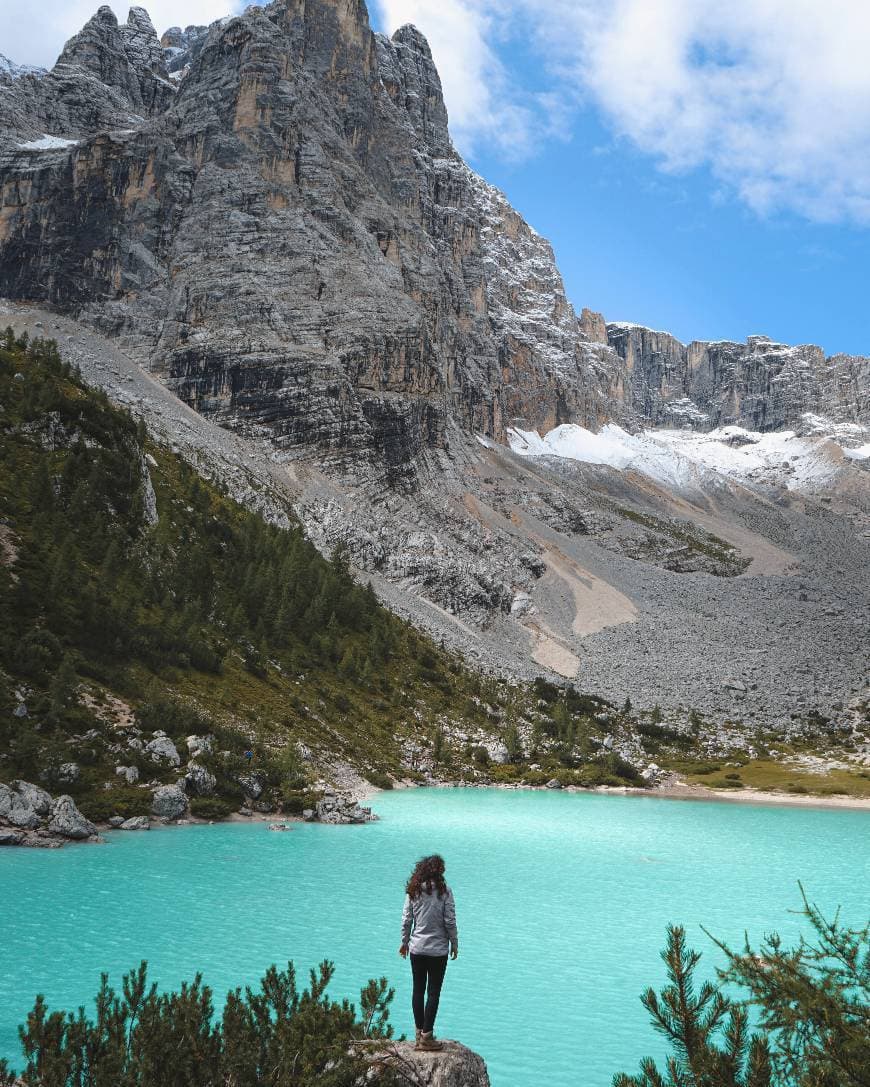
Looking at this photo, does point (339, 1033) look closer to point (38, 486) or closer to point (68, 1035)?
point (68, 1035)

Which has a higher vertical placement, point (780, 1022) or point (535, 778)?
point (780, 1022)

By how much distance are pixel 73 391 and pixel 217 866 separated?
4893cm

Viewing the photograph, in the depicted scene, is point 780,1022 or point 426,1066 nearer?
point 780,1022

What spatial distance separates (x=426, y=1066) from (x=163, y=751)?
2792cm

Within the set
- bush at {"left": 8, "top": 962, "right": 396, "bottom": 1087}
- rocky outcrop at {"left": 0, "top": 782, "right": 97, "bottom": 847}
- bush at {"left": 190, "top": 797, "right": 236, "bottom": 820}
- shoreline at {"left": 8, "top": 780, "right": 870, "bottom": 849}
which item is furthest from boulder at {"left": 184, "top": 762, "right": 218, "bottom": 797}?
→ bush at {"left": 8, "top": 962, "right": 396, "bottom": 1087}

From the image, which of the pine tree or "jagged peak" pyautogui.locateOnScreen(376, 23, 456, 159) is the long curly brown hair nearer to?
the pine tree

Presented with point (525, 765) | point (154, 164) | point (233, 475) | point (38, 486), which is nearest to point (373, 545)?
point (233, 475)

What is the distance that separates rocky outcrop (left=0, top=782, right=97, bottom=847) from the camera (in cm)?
2366

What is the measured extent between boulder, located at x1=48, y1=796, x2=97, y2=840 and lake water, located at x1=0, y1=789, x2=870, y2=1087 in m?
0.90

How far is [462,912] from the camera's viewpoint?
2056 cm

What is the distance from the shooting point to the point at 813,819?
4644 cm

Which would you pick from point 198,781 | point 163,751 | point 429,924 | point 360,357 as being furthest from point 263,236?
point 429,924

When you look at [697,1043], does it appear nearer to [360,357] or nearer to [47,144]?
[360,357]

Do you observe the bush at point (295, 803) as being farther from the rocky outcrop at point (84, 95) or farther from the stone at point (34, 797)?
the rocky outcrop at point (84, 95)
